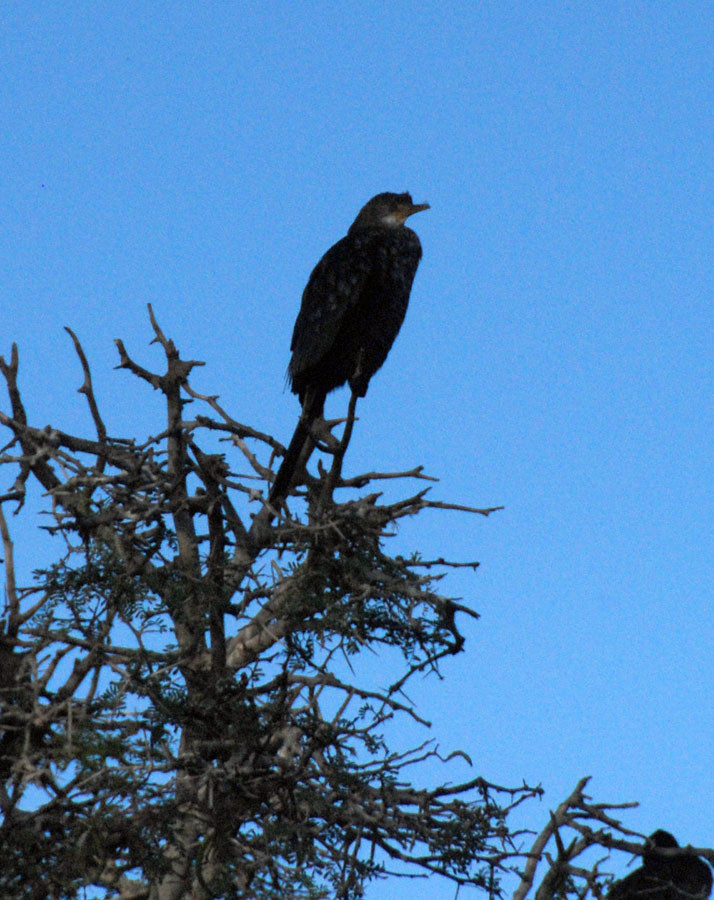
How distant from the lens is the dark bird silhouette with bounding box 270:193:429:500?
631 centimetres

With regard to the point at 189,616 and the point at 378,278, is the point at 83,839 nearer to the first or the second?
the point at 189,616

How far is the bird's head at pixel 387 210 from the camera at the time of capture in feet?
23.4

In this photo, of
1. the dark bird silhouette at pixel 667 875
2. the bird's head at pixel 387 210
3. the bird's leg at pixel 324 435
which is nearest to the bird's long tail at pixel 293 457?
the bird's leg at pixel 324 435

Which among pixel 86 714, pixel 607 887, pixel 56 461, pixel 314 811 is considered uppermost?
pixel 56 461

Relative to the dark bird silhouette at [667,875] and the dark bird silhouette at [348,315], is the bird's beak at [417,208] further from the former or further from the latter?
the dark bird silhouette at [667,875]

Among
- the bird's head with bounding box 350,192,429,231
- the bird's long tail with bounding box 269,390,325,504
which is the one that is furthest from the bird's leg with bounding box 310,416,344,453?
A: the bird's head with bounding box 350,192,429,231

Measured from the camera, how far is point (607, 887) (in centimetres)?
423

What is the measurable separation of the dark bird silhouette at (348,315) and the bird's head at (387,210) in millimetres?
453

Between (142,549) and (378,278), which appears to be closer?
(142,549)

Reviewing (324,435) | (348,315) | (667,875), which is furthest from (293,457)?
(667,875)

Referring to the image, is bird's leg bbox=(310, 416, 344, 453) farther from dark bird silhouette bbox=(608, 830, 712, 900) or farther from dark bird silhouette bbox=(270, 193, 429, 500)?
dark bird silhouette bbox=(608, 830, 712, 900)

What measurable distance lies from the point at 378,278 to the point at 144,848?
3365 mm

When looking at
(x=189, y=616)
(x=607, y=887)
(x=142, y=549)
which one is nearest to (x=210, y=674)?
(x=189, y=616)

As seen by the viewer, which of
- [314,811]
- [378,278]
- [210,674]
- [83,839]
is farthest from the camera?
[378,278]
